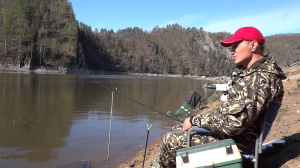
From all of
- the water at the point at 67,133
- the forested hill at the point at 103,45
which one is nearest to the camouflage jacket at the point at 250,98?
the water at the point at 67,133

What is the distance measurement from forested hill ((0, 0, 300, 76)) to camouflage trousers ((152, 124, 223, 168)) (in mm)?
68976

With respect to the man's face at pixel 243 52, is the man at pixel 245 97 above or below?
below

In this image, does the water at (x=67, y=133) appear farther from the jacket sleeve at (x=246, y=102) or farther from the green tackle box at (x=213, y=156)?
the jacket sleeve at (x=246, y=102)

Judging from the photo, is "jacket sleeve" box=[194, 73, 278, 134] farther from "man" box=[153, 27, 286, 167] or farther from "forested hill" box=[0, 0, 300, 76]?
"forested hill" box=[0, 0, 300, 76]

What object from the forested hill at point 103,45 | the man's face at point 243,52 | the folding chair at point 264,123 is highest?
the forested hill at point 103,45

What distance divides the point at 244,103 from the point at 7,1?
10522cm

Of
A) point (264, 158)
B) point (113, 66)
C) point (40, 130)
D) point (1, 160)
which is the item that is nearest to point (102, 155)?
point (1, 160)

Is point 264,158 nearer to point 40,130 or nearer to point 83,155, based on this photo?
point 83,155

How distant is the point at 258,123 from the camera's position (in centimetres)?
209

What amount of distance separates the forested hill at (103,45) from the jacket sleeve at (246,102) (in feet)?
228

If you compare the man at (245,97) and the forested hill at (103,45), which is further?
the forested hill at (103,45)

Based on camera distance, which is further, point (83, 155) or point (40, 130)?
point (40, 130)

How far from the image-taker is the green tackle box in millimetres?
1898

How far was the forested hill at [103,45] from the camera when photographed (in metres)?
67.9
